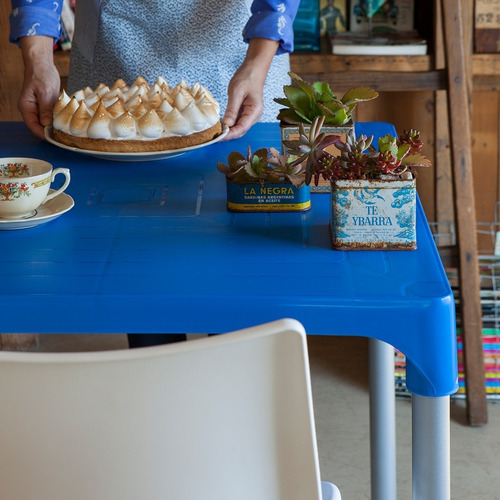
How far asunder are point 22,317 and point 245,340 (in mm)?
333

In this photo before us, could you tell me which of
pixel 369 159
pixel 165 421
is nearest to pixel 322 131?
pixel 369 159

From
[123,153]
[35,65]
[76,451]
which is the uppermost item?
[35,65]

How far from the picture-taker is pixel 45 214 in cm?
101

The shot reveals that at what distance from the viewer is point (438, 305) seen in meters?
0.77

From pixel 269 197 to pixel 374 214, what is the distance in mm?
180

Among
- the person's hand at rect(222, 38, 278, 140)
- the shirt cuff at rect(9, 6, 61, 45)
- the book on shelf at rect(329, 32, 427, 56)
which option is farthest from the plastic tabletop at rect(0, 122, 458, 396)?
the book on shelf at rect(329, 32, 427, 56)

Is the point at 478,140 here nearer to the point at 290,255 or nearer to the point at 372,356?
the point at 372,356

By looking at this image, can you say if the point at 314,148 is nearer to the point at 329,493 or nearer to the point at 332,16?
the point at 329,493

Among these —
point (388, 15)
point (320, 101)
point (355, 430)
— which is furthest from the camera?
point (388, 15)

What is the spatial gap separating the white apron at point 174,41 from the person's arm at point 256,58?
0.42ft

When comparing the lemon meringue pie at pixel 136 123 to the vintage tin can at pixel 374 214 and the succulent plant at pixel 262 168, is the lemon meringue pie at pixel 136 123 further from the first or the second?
the vintage tin can at pixel 374 214

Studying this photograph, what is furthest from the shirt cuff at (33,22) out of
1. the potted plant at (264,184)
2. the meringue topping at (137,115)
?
the potted plant at (264,184)

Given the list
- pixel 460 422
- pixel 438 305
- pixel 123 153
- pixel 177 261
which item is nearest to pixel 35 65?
pixel 123 153

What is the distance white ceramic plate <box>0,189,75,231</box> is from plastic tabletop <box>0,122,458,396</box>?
0.01 metres
